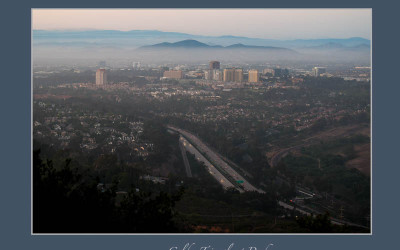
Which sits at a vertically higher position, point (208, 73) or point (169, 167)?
point (208, 73)

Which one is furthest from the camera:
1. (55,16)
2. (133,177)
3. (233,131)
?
(233,131)

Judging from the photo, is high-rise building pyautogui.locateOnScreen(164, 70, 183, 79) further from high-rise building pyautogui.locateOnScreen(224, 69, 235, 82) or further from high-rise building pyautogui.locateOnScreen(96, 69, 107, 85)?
high-rise building pyautogui.locateOnScreen(96, 69, 107, 85)

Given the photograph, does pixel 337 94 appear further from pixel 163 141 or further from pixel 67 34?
pixel 67 34

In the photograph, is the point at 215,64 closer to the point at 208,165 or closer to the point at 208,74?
the point at 208,74

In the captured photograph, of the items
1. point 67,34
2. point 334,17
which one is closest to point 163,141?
point 67,34

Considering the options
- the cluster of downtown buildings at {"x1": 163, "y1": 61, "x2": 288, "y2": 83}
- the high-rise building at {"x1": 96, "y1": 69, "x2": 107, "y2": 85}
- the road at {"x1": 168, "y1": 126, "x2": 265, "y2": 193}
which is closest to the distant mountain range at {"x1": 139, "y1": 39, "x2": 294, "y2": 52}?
the cluster of downtown buildings at {"x1": 163, "y1": 61, "x2": 288, "y2": 83}
